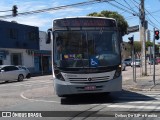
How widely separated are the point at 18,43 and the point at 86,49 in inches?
1431

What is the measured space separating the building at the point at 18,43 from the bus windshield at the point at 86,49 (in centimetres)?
3264

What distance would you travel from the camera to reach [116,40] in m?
14.7

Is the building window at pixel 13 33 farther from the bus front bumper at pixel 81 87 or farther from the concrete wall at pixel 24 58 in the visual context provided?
the bus front bumper at pixel 81 87

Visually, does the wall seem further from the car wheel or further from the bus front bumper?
the bus front bumper

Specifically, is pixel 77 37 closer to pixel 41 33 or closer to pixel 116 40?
pixel 116 40

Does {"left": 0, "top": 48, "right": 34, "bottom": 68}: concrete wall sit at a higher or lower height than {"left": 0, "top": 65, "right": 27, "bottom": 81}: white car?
higher

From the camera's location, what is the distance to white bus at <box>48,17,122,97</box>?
46.7ft

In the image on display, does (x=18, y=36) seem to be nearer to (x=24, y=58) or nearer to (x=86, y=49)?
(x=24, y=58)

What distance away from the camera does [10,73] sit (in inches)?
1307

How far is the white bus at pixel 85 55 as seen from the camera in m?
14.2

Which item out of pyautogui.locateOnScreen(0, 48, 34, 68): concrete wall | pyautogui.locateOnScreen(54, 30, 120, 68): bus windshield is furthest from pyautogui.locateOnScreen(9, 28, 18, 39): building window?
pyautogui.locateOnScreen(54, 30, 120, 68): bus windshield

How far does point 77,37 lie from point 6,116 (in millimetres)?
4607

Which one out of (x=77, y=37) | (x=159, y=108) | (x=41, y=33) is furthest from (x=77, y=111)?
(x=41, y=33)

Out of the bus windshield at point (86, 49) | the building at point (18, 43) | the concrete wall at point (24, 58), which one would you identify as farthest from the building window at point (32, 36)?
the bus windshield at point (86, 49)
